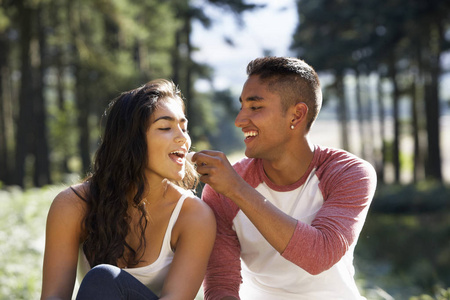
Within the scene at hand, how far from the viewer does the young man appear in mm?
3303

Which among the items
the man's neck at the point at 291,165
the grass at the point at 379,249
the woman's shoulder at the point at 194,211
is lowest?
the grass at the point at 379,249

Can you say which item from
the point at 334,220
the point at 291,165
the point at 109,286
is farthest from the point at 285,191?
the point at 109,286

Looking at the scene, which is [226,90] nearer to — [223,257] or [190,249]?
[223,257]

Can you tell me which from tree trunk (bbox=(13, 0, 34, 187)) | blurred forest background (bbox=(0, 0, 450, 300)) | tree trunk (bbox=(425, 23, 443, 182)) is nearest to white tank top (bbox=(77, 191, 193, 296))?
blurred forest background (bbox=(0, 0, 450, 300))

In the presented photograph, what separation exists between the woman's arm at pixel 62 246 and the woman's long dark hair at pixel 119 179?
3.1 inches

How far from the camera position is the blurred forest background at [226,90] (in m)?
11.0

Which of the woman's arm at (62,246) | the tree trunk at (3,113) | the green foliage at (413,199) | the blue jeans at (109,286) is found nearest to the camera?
the blue jeans at (109,286)

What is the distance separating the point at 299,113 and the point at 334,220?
0.76 m

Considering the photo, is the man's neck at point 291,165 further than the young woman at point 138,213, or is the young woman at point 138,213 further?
the man's neck at point 291,165

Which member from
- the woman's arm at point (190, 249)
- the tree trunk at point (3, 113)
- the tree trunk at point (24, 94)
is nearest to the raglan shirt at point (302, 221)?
the woman's arm at point (190, 249)

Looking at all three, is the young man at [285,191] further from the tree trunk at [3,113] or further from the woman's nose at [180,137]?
the tree trunk at [3,113]

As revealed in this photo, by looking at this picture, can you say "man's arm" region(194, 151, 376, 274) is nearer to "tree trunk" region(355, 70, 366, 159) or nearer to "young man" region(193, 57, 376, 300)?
"young man" region(193, 57, 376, 300)

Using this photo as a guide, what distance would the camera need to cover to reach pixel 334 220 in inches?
122

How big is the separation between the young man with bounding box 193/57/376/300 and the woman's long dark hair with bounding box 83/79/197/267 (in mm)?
496
